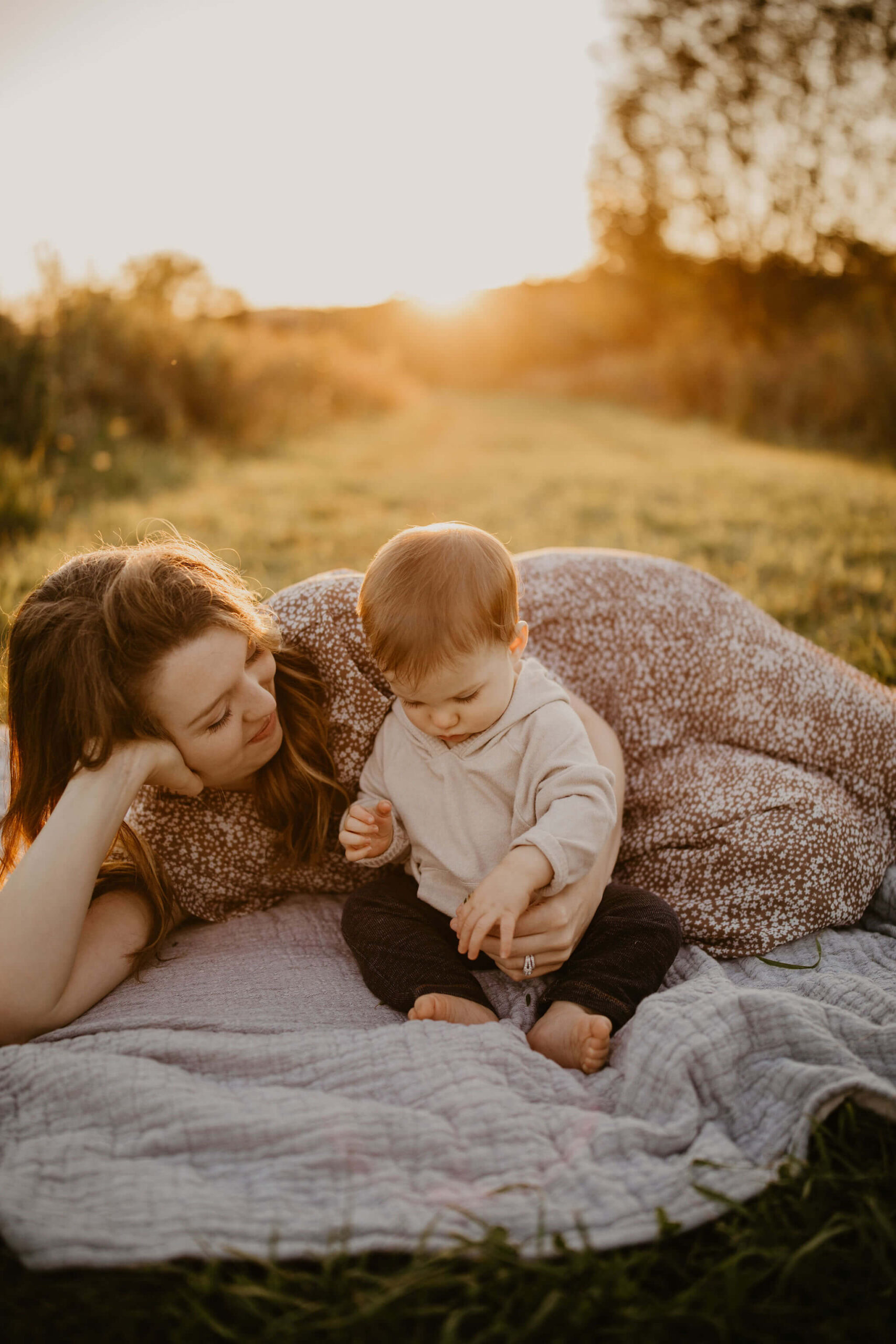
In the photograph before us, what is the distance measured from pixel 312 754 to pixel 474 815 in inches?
18.2

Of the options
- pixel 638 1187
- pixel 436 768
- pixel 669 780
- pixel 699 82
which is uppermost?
pixel 699 82

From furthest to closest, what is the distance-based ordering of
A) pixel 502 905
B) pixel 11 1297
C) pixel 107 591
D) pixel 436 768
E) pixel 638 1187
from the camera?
1. pixel 436 768
2. pixel 107 591
3. pixel 502 905
4. pixel 638 1187
5. pixel 11 1297

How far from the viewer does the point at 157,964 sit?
6.91ft

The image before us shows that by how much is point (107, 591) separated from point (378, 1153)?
4.02 feet

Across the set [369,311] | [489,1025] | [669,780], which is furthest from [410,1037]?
[369,311]

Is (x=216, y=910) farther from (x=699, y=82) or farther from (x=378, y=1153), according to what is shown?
(x=699, y=82)

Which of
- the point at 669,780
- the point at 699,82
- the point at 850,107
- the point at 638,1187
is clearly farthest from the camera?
the point at 699,82

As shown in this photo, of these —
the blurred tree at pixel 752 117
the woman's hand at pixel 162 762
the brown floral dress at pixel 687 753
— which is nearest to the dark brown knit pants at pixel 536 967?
the brown floral dress at pixel 687 753

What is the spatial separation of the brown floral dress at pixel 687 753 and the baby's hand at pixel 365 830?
0.25 metres

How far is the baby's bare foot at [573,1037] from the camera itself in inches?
66.3

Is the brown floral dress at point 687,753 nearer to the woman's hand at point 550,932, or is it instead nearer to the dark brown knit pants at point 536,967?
the dark brown knit pants at point 536,967

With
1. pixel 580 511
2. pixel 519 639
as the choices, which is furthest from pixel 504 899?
pixel 580 511

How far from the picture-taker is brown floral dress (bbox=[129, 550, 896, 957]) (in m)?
2.07

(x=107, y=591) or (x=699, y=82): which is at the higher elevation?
(x=699, y=82)
